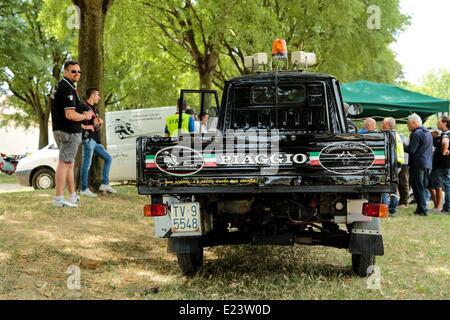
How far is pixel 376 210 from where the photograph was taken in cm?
520

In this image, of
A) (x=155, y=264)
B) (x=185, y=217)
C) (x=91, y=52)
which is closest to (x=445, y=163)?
(x=91, y=52)

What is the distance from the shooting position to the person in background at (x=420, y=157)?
37.3ft

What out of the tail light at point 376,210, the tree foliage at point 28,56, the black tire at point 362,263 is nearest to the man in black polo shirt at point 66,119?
the black tire at point 362,263

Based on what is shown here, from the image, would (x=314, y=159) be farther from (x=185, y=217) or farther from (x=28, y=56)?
(x=28, y=56)

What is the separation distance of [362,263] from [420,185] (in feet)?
20.6

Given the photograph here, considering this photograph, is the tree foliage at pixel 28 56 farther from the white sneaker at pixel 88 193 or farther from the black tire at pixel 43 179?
the white sneaker at pixel 88 193

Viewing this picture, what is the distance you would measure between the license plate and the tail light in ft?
5.16

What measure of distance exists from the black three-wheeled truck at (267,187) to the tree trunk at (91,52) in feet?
15.7

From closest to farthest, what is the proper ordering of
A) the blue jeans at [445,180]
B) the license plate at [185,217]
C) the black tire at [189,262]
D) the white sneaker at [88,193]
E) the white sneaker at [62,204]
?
the license plate at [185,217] < the black tire at [189,262] < the white sneaker at [62,204] < the white sneaker at [88,193] < the blue jeans at [445,180]

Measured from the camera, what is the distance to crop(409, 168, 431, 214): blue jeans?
1134 cm

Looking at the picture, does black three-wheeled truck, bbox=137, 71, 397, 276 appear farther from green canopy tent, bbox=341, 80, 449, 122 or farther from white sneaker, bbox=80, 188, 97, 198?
green canopy tent, bbox=341, 80, 449, 122
